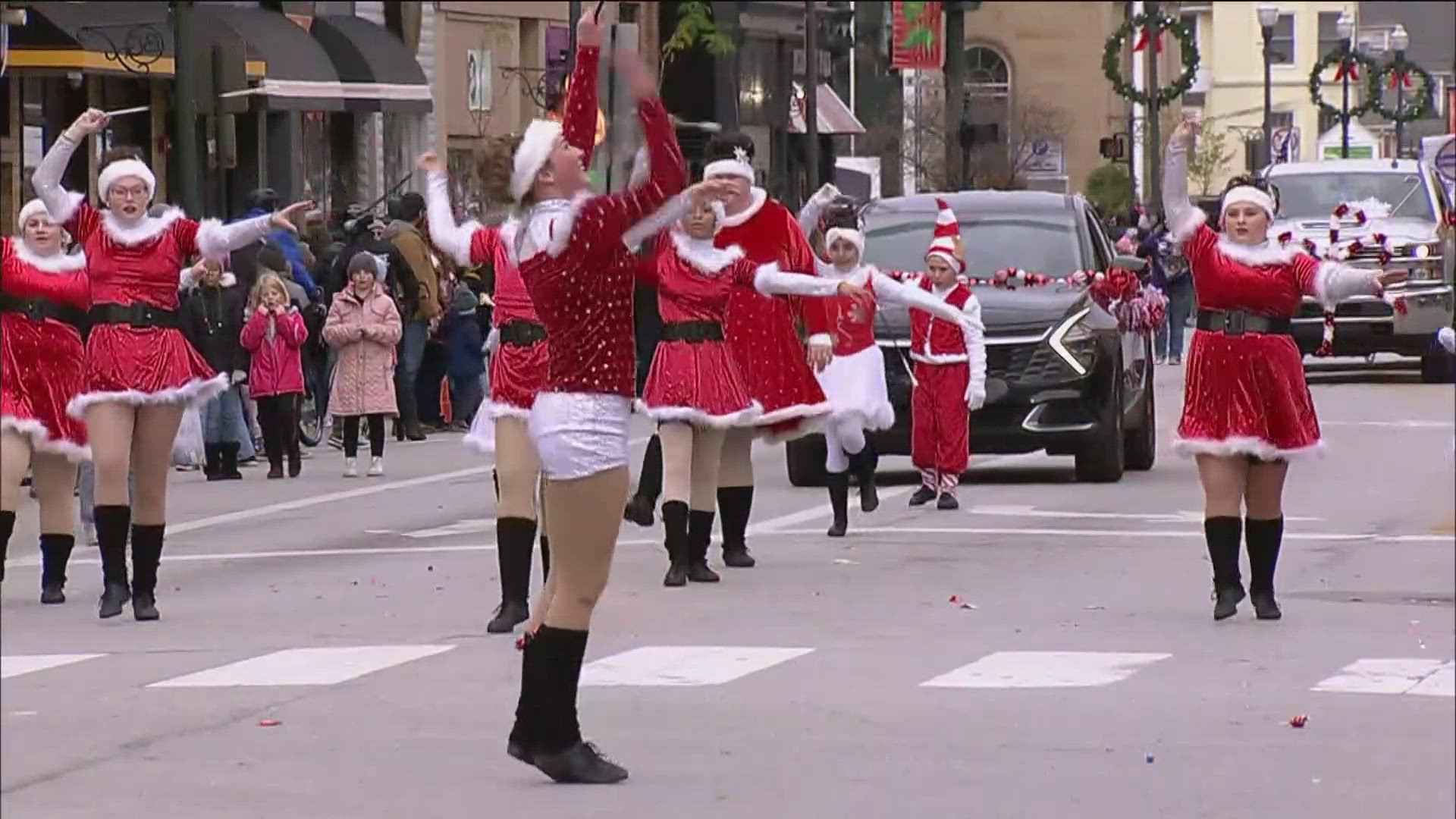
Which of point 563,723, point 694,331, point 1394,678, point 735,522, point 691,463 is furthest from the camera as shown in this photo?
point 735,522

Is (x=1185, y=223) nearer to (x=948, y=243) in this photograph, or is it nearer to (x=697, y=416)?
(x=697, y=416)

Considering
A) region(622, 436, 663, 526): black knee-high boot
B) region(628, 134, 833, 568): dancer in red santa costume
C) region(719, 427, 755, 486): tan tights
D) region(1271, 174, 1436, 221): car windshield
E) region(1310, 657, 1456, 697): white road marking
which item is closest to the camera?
region(1310, 657, 1456, 697): white road marking

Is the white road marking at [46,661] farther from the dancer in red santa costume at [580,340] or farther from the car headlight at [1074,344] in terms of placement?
the car headlight at [1074,344]

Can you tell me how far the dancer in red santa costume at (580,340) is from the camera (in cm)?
817

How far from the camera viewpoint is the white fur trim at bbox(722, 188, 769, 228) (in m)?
13.9

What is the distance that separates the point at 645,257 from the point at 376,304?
933 centimetres

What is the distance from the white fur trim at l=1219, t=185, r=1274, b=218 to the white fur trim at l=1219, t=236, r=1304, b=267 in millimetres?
121

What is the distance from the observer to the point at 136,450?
40.8ft

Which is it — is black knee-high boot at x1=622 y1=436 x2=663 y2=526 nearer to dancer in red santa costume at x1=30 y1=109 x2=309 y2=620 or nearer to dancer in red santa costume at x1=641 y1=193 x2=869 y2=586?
dancer in red santa costume at x1=641 y1=193 x2=869 y2=586

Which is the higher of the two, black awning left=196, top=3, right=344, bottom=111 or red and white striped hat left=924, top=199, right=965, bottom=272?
black awning left=196, top=3, right=344, bottom=111

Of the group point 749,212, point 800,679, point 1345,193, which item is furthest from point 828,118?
point 800,679

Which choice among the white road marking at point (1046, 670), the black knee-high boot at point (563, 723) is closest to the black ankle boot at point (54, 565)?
the white road marking at point (1046, 670)

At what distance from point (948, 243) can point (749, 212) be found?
3.95 m

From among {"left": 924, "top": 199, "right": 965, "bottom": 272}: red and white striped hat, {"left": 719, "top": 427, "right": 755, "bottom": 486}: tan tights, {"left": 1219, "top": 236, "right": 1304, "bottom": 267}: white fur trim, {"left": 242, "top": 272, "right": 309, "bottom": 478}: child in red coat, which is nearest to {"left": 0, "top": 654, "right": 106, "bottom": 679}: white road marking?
{"left": 719, "top": 427, "right": 755, "bottom": 486}: tan tights
